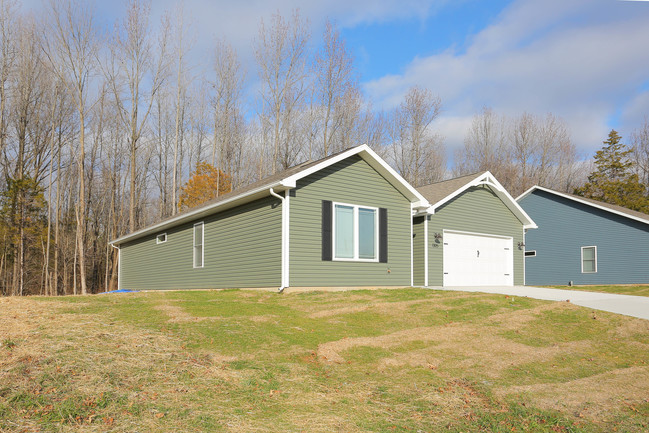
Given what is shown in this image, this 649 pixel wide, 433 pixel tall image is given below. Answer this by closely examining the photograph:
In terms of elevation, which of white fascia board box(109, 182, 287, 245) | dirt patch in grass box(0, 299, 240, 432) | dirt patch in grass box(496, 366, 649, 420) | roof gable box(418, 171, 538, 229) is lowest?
dirt patch in grass box(496, 366, 649, 420)

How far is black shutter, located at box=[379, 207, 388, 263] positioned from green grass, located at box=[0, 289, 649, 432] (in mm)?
4333

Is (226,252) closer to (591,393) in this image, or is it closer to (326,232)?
(326,232)

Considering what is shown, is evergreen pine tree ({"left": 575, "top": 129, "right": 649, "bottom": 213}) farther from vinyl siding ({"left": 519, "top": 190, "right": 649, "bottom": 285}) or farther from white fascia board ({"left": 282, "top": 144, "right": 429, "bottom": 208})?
white fascia board ({"left": 282, "top": 144, "right": 429, "bottom": 208})

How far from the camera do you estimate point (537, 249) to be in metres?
24.3

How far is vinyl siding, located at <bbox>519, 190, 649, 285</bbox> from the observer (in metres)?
→ 21.6

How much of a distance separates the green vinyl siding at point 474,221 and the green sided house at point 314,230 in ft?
4.34

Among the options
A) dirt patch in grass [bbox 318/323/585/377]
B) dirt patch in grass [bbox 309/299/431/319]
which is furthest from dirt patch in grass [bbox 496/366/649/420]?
dirt patch in grass [bbox 309/299/431/319]

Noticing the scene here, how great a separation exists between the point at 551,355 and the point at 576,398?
173cm

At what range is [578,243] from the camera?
23094 mm

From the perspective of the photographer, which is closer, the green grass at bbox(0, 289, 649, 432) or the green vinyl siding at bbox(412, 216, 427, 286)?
the green grass at bbox(0, 289, 649, 432)

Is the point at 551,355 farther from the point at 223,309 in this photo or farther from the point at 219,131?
the point at 219,131

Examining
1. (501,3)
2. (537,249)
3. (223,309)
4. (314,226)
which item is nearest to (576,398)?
(223,309)

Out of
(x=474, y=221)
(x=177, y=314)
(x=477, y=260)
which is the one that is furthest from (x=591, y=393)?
(x=477, y=260)

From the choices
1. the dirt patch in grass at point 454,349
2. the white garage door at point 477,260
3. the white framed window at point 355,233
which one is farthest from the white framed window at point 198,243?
the dirt patch in grass at point 454,349
